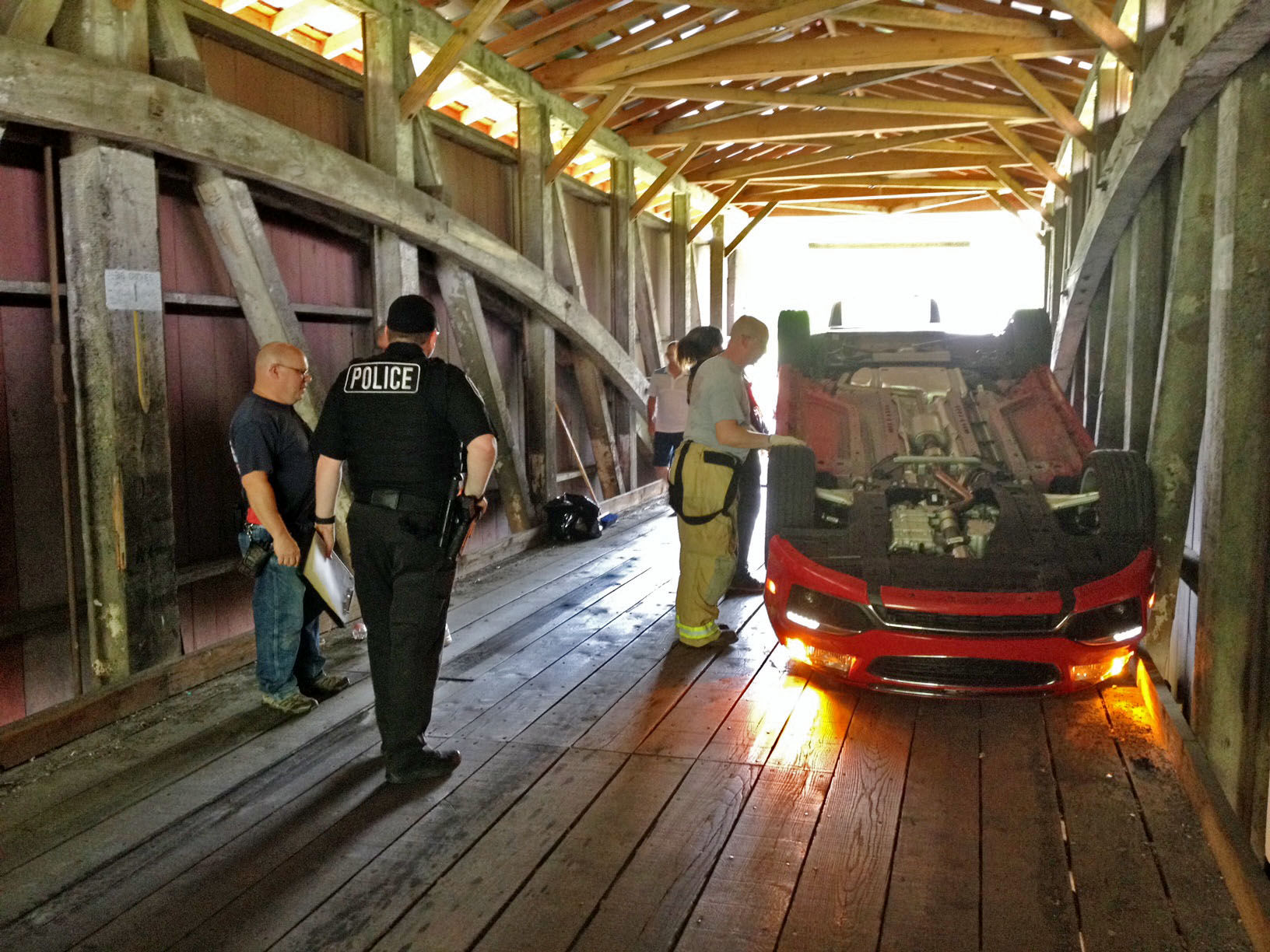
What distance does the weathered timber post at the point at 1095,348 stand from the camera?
7.19 m

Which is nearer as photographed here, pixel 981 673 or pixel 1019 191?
pixel 981 673

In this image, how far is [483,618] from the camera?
19.1 feet

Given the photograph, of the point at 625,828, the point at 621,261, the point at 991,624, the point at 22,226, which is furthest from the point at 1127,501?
the point at 621,261

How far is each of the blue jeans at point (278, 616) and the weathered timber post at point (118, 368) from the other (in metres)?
0.59

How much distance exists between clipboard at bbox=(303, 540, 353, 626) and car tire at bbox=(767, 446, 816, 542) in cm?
189

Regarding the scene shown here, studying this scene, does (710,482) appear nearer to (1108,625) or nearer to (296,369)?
(1108,625)

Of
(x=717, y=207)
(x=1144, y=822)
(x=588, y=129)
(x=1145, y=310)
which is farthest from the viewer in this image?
(x=717, y=207)

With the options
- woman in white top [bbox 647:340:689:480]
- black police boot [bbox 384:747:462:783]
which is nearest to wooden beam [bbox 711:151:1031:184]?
woman in white top [bbox 647:340:689:480]

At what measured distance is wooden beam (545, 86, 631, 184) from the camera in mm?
8242

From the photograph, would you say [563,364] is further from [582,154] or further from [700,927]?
[700,927]

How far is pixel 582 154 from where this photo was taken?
1024cm

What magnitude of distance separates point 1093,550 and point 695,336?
2479 mm

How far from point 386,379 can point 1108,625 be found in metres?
2.87

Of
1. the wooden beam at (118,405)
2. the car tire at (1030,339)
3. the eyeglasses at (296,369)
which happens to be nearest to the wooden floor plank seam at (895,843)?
the eyeglasses at (296,369)
